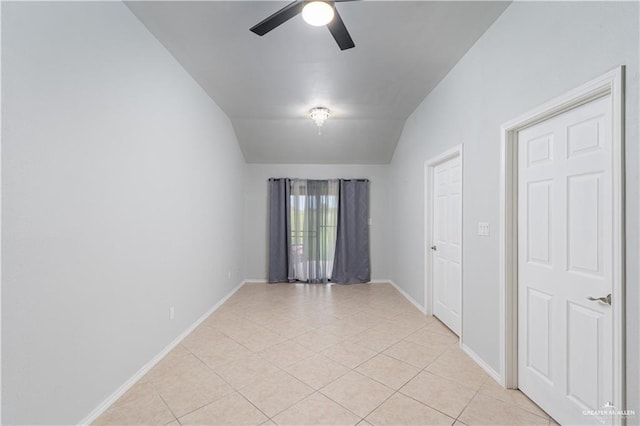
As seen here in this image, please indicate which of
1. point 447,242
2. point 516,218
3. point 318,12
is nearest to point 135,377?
point 318,12

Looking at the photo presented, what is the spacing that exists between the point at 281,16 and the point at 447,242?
2.82 metres

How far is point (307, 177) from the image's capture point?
5.65m

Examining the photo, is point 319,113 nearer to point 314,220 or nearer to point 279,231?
point 314,220

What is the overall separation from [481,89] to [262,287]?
14.5ft

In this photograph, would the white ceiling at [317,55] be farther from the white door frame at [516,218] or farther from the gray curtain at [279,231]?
the gray curtain at [279,231]

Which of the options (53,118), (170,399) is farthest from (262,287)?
(53,118)

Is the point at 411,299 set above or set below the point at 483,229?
below

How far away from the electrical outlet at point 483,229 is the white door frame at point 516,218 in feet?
0.64

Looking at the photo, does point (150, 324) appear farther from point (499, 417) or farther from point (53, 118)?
point (499, 417)

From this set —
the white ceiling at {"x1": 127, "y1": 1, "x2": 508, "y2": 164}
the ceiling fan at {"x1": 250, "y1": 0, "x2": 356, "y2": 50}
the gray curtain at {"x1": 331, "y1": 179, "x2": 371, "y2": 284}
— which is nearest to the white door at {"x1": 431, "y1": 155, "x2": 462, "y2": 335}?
the white ceiling at {"x1": 127, "y1": 1, "x2": 508, "y2": 164}

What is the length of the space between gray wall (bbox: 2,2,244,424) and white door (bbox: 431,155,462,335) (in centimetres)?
290

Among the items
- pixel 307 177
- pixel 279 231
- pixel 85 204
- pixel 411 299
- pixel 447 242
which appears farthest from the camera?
pixel 307 177

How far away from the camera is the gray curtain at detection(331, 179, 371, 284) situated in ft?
18.2

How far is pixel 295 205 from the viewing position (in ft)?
18.3
